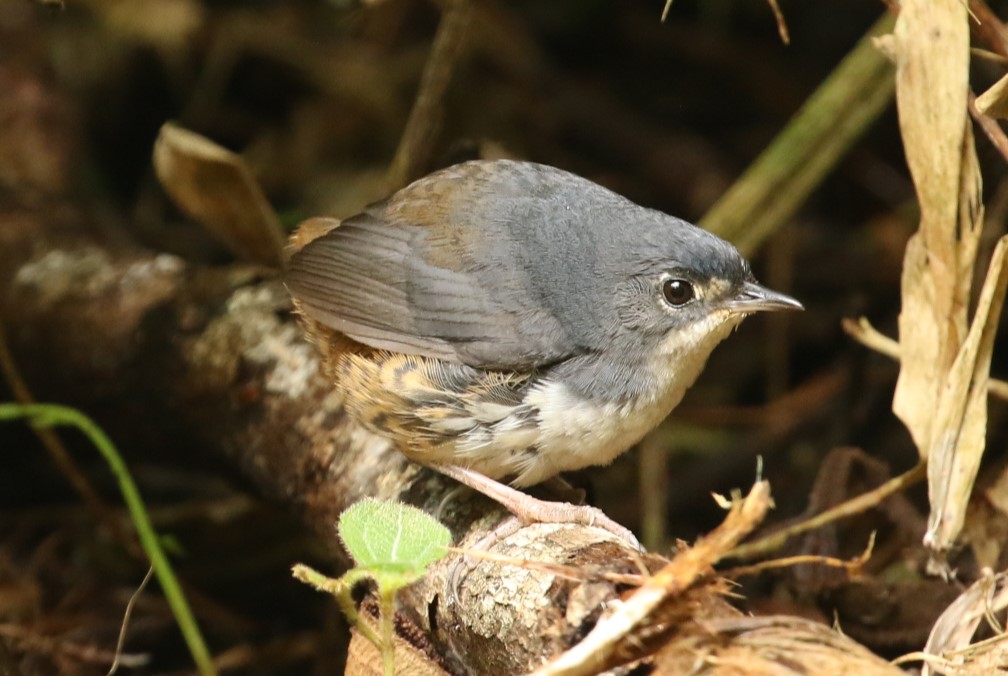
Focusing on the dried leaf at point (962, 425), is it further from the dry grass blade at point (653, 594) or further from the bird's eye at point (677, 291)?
the dry grass blade at point (653, 594)

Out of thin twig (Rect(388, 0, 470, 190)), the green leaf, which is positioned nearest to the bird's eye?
the green leaf

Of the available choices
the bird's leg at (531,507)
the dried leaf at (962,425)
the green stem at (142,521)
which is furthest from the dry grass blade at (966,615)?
the green stem at (142,521)

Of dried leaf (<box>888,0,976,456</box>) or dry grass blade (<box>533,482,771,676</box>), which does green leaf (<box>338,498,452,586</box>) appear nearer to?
dry grass blade (<box>533,482,771,676</box>)

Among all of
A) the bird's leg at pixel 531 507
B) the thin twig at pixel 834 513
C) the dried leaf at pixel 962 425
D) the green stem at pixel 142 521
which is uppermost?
the dried leaf at pixel 962 425

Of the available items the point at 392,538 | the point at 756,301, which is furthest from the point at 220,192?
the point at 392,538

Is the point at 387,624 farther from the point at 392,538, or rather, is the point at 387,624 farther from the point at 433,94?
the point at 433,94

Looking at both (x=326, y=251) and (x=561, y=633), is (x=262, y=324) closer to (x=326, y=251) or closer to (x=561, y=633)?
(x=326, y=251)
